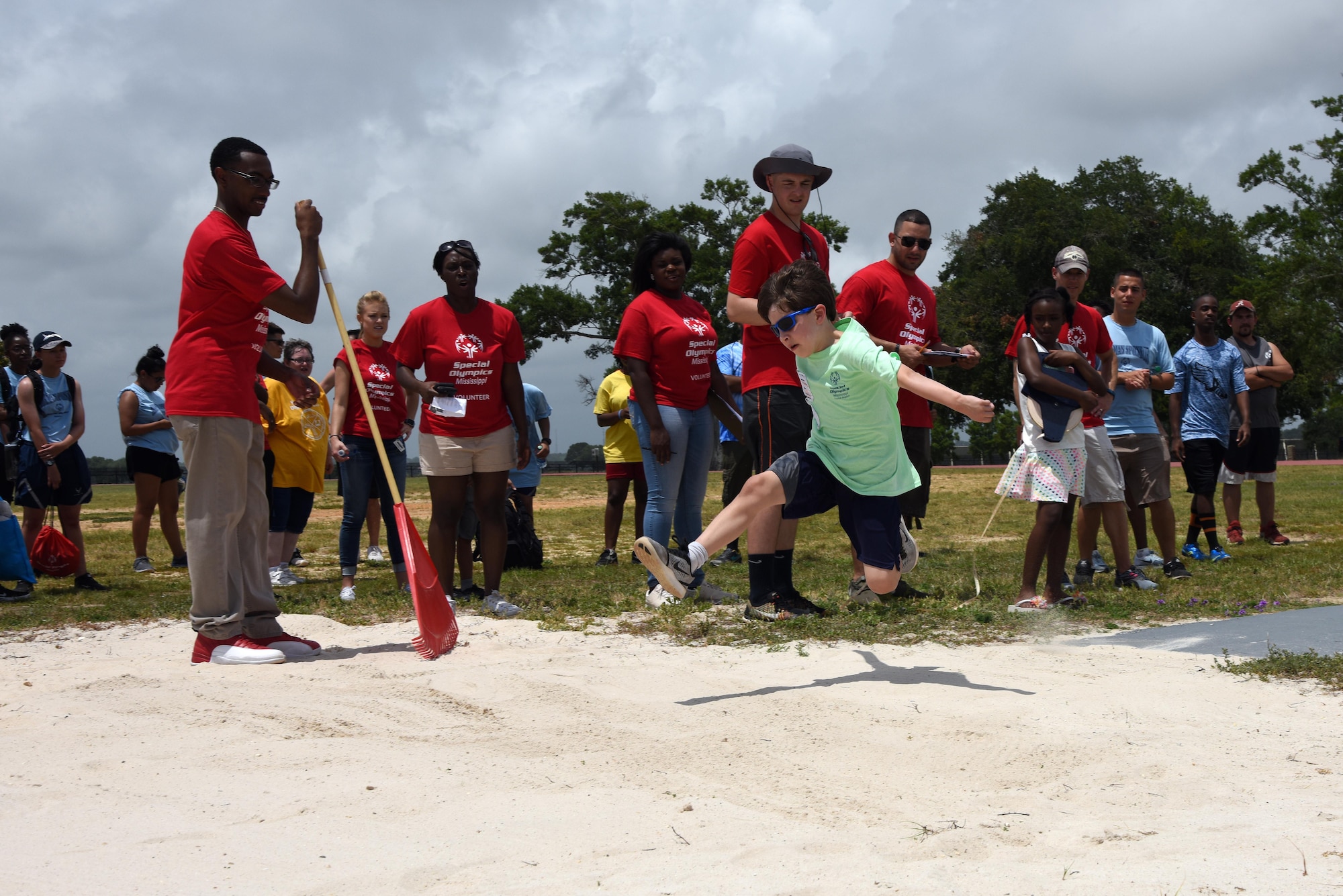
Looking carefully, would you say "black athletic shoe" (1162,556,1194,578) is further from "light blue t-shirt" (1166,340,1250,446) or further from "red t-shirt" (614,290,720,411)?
"red t-shirt" (614,290,720,411)

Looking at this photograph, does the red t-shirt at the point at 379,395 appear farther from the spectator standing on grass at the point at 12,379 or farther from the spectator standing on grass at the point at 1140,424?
the spectator standing on grass at the point at 1140,424

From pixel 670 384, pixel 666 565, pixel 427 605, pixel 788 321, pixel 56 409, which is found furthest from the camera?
pixel 56 409

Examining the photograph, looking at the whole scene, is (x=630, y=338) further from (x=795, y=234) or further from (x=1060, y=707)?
(x=1060, y=707)

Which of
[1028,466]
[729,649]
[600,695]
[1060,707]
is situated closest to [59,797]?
[600,695]

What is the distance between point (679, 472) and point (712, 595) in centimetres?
73

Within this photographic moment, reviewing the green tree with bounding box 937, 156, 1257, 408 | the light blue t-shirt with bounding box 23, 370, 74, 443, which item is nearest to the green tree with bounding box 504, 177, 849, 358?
the green tree with bounding box 937, 156, 1257, 408

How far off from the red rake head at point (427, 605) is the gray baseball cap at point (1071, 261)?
395 cm

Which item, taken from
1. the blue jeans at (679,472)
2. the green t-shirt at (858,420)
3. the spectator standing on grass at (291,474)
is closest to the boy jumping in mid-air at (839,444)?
the green t-shirt at (858,420)

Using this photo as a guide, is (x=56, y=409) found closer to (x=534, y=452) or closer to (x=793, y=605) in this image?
(x=534, y=452)

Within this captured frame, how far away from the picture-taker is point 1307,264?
3434cm

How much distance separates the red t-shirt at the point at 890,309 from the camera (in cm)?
582

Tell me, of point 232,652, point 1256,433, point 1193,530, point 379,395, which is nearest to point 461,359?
point 379,395

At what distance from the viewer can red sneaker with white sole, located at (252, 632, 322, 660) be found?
4.69 m

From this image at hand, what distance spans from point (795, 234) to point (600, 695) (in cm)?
278
